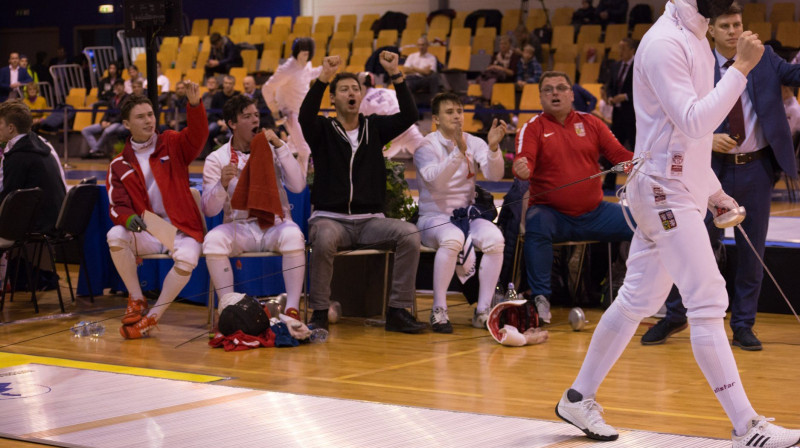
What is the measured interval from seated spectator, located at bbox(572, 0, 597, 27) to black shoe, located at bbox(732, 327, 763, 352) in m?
9.30

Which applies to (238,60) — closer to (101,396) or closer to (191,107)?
(191,107)

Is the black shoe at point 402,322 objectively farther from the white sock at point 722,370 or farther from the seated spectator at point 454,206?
the white sock at point 722,370

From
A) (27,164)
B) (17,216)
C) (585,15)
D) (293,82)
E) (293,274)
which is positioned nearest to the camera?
(293,274)

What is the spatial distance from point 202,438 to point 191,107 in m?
2.70

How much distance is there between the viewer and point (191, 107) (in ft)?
18.1

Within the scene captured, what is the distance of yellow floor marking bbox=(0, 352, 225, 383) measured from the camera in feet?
13.9

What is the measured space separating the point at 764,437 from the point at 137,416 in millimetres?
2007

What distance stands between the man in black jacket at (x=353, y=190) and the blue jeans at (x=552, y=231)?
610mm

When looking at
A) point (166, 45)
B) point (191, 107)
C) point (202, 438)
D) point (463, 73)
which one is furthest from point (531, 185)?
point (166, 45)

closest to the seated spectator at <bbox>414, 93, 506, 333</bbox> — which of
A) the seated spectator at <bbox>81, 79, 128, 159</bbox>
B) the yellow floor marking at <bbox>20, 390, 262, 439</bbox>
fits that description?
the yellow floor marking at <bbox>20, 390, 262, 439</bbox>

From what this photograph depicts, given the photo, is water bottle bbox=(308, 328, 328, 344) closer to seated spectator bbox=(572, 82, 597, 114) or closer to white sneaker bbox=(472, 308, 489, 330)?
white sneaker bbox=(472, 308, 489, 330)

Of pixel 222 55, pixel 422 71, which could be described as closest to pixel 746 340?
pixel 422 71

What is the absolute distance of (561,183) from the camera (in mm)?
5512

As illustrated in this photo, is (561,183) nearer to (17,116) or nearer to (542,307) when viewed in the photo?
(542,307)
